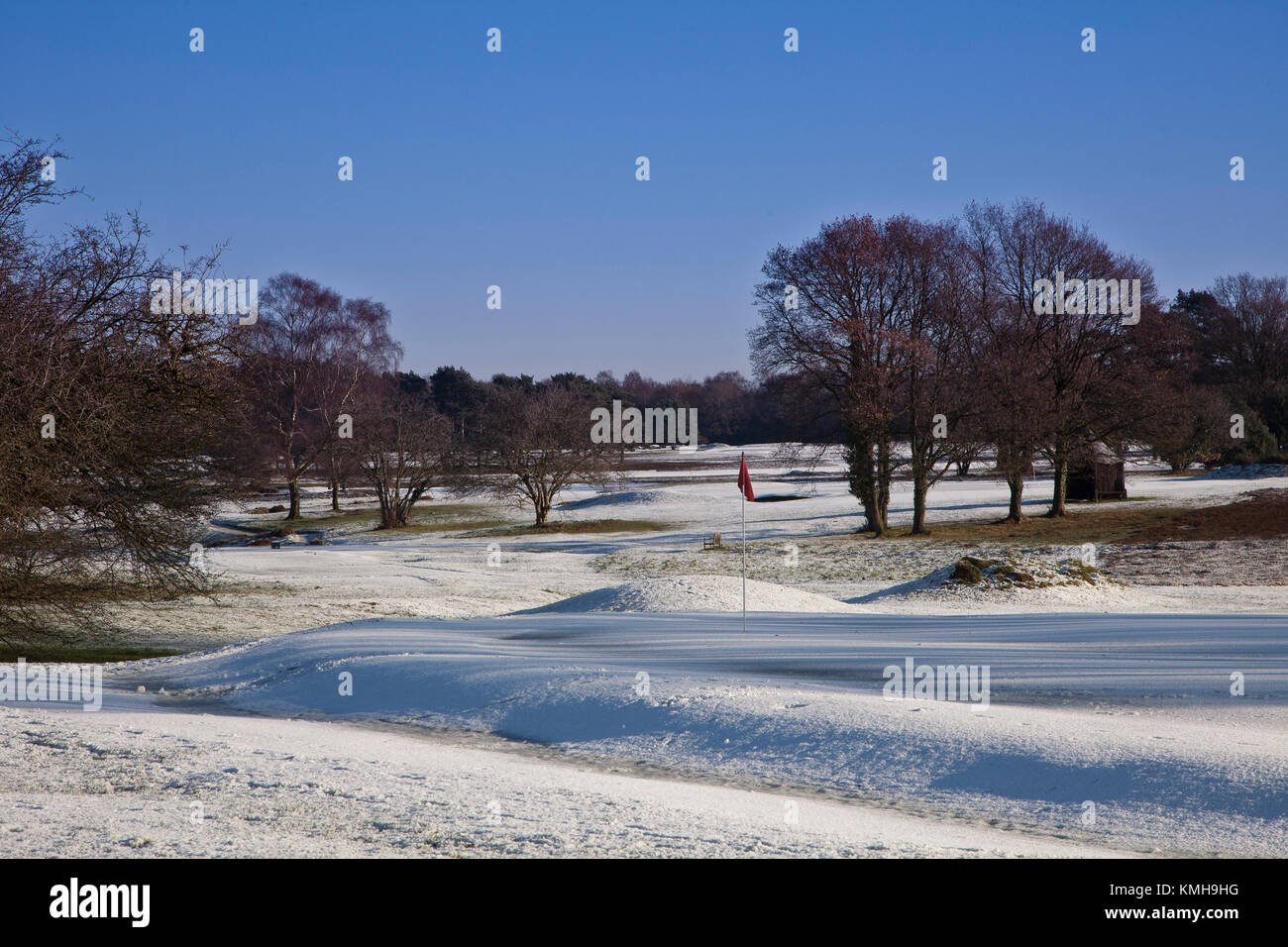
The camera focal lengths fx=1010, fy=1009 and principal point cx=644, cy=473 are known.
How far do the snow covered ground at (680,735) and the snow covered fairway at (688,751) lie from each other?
0.13ft

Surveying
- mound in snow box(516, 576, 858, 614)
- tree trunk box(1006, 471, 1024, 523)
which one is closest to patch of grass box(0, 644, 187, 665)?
mound in snow box(516, 576, 858, 614)

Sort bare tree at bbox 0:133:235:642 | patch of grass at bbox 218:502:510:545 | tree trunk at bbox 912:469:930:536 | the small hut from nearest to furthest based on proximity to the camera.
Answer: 1. bare tree at bbox 0:133:235:642
2. tree trunk at bbox 912:469:930:536
3. the small hut
4. patch of grass at bbox 218:502:510:545

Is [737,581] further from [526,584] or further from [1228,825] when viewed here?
[1228,825]

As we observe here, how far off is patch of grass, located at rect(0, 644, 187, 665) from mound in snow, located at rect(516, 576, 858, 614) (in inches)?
309

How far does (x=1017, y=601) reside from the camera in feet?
78.1

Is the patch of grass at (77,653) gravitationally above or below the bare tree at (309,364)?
below

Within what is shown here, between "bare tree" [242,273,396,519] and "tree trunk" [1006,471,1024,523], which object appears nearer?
"tree trunk" [1006,471,1024,523]

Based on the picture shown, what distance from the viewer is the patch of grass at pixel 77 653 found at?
60.6 ft

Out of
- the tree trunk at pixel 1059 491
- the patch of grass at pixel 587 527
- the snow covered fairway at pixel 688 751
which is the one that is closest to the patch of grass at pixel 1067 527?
the tree trunk at pixel 1059 491

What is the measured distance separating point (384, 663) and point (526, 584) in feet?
54.9

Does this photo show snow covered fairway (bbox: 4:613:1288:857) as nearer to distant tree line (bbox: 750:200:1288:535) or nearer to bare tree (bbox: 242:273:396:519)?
distant tree line (bbox: 750:200:1288:535)

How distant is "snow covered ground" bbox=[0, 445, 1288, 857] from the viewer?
21.7 ft

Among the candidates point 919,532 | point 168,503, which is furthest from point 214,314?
point 919,532

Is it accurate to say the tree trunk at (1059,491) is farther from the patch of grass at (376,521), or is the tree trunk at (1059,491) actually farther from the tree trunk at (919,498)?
the patch of grass at (376,521)
